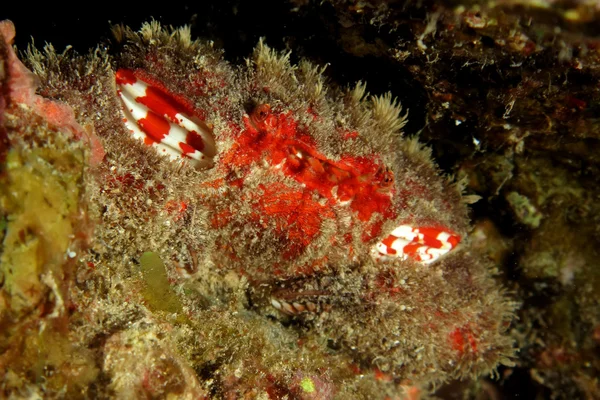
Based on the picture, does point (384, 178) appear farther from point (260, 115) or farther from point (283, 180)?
point (260, 115)

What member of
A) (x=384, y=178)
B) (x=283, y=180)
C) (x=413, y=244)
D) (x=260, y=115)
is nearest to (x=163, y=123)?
(x=260, y=115)

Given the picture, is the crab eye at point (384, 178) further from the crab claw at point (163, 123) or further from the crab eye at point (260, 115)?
the crab claw at point (163, 123)

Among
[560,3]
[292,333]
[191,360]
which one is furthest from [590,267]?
[191,360]

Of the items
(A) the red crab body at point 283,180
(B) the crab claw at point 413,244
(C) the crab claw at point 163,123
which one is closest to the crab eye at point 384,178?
(A) the red crab body at point 283,180

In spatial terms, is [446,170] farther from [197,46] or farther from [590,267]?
[197,46]

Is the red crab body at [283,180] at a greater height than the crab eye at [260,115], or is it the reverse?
the crab eye at [260,115]
